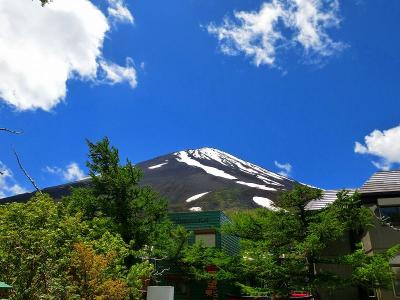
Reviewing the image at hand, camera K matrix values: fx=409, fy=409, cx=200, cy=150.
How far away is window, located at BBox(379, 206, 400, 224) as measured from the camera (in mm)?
21828

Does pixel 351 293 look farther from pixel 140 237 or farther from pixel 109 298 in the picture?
pixel 109 298

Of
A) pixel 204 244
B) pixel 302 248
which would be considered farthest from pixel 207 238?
pixel 302 248

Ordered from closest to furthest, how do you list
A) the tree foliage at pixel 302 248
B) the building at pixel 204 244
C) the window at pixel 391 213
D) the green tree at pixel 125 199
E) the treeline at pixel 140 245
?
the treeline at pixel 140 245
the tree foliage at pixel 302 248
the window at pixel 391 213
the green tree at pixel 125 199
the building at pixel 204 244

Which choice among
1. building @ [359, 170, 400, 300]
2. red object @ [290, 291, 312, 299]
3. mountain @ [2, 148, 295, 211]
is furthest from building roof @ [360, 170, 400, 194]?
mountain @ [2, 148, 295, 211]

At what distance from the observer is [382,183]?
923 inches

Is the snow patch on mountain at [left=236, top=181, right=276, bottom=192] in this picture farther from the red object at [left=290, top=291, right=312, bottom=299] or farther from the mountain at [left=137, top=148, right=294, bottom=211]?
the red object at [left=290, top=291, right=312, bottom=299]

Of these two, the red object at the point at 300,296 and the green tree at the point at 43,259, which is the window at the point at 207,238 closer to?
the red object at the point at 300,296

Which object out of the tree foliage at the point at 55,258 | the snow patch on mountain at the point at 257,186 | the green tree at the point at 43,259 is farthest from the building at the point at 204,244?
the snow patch on mountain at the point at 257,186

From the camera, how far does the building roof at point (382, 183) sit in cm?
2269

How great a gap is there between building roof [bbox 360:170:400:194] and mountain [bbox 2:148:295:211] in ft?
320

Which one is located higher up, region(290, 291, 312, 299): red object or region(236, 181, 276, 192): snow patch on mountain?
region(236, 181, 276, 192): snow patch on mountain

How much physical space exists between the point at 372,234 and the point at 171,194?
129 m

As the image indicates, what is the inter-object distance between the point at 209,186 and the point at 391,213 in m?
135

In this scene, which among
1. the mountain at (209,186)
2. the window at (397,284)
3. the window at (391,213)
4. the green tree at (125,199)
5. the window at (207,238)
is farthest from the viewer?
the mountain at (209,186)
